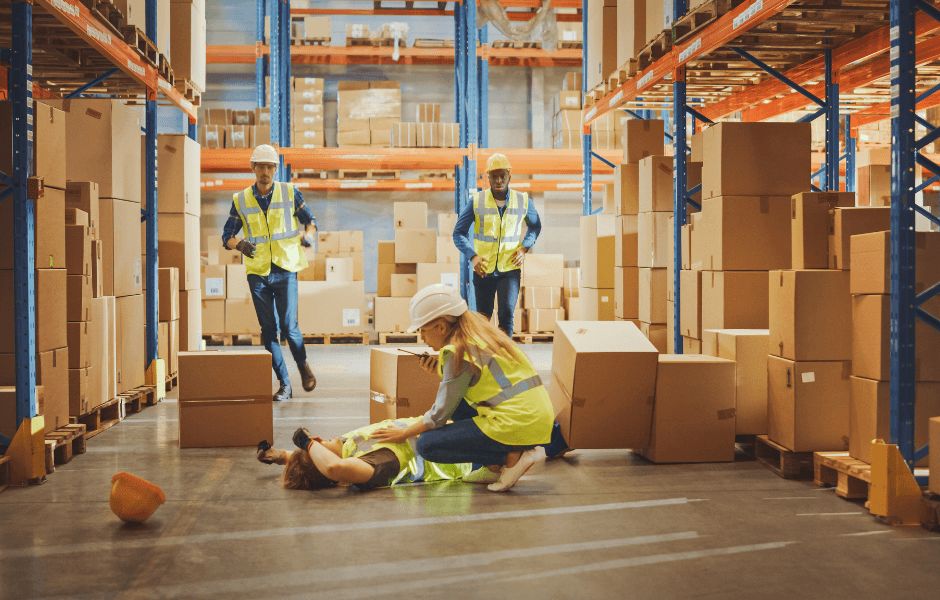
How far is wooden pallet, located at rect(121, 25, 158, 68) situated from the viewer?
23.3 feet

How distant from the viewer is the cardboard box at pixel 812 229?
5.22 meters

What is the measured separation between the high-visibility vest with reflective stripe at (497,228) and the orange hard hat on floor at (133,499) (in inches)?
156

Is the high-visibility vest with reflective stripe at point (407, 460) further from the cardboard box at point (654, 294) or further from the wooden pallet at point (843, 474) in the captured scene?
the cardboard box at point (654, 294)

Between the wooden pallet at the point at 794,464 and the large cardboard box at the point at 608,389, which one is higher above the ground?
the large cardboard box at the point at 608,389

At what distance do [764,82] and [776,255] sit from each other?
342 centimetres

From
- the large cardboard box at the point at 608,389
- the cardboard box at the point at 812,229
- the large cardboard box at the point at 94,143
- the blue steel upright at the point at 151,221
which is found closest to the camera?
the cardboard box at the point at 812,229

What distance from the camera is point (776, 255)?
255 inches

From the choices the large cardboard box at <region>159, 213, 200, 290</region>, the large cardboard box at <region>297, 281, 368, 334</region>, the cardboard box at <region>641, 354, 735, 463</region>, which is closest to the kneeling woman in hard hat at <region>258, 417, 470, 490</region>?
the cardboard box at <region>641, 354, 735, 463</region>

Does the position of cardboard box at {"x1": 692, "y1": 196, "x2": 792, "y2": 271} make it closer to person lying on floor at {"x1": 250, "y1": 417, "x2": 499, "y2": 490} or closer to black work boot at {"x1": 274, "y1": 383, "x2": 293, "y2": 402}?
person lying on floor at {"x1": 250, "y1": 417, "x2": 499, "y2": 490}

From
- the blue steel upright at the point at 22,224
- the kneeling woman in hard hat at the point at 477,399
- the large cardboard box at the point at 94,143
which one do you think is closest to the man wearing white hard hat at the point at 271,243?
the large cardboard box at the point at 94,143

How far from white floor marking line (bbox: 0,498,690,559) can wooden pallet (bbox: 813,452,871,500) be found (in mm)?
768

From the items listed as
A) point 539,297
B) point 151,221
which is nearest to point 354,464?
point 151,221

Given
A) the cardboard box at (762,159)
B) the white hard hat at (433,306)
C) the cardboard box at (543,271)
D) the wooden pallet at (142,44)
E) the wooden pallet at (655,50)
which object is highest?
the wooden pallet at (655,50)

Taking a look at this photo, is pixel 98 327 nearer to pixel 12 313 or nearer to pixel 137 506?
pixel 12 313
